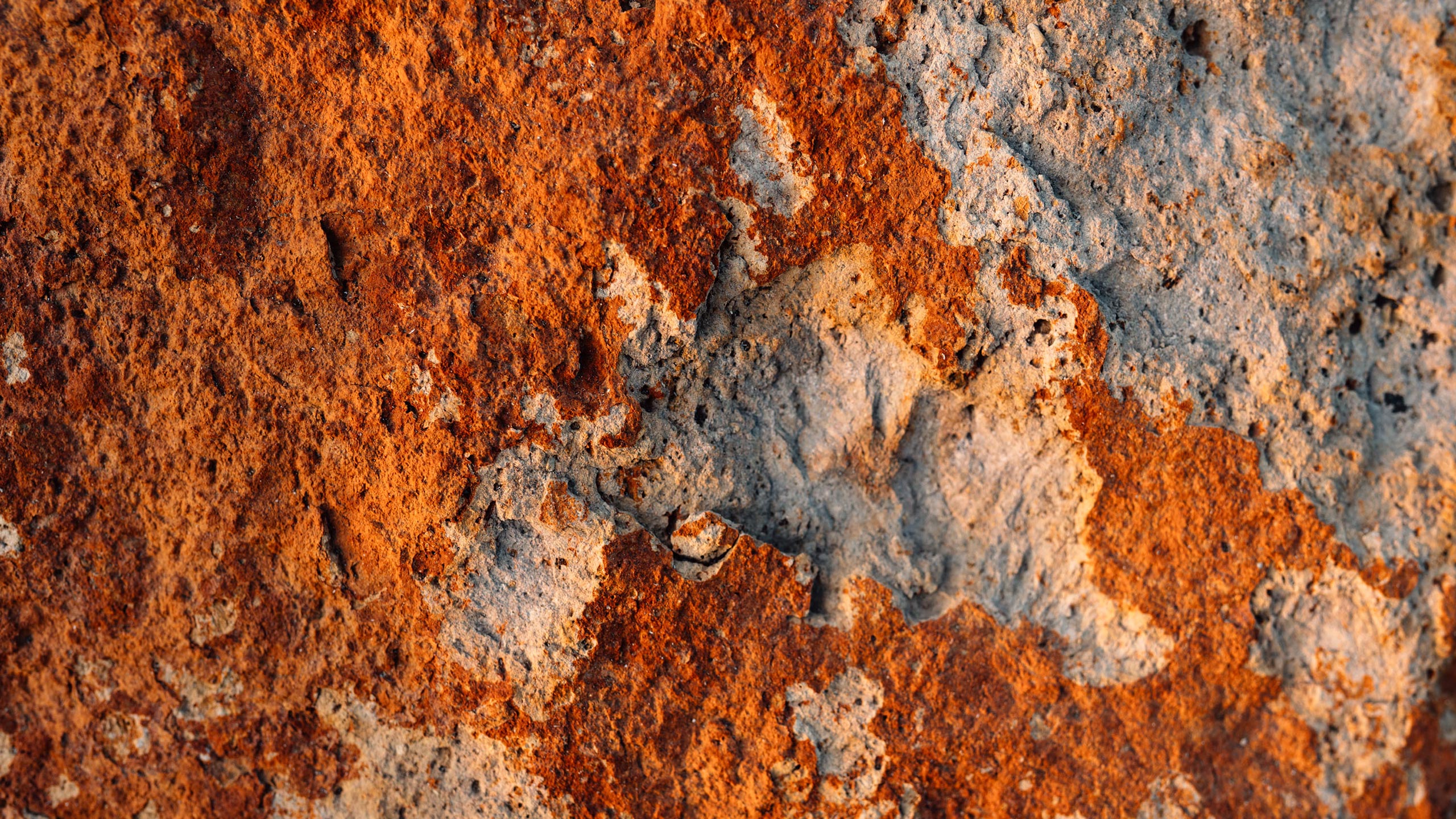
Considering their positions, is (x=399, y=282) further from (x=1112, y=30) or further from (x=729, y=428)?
(x=1112, y=30)

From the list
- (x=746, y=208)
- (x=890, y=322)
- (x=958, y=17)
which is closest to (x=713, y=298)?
(x=746, y=208)

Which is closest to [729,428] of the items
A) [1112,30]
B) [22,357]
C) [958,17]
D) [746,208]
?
[746,208]

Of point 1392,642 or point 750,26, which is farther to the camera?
point 1392,642

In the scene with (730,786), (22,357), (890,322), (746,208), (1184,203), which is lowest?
(730,786)

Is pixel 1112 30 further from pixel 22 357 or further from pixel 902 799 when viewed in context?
pixel 22 357

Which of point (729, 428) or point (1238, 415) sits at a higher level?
point (1238, 415)

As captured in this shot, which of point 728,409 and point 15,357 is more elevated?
point 728,409
